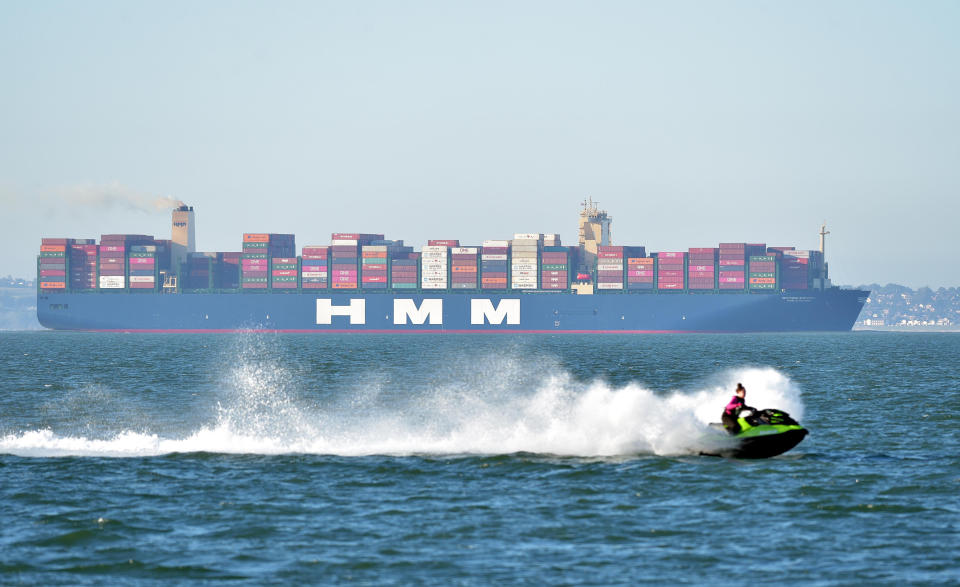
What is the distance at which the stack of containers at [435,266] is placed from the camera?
5699 inches

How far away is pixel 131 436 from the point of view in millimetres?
32281

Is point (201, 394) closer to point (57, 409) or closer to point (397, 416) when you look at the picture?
point (57, 409)

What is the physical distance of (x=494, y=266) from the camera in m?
146

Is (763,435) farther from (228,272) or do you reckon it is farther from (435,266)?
(228,272)

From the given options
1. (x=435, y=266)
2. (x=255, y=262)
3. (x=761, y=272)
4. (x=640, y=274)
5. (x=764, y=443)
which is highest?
(x=255, y=262)

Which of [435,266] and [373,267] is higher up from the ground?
[435,266]

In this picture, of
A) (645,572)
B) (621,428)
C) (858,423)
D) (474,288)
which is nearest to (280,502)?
(645,572)

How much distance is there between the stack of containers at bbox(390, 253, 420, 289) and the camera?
146000 millimetres

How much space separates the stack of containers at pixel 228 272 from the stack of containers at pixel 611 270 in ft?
159

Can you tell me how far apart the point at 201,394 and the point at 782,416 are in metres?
30.2

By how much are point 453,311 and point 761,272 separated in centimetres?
4009

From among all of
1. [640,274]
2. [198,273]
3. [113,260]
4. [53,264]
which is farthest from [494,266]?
[53,264]

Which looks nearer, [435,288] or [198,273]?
[435,288]

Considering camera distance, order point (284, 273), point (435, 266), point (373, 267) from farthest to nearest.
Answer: point (284, 273), point (373, 267), point (435, 266)
